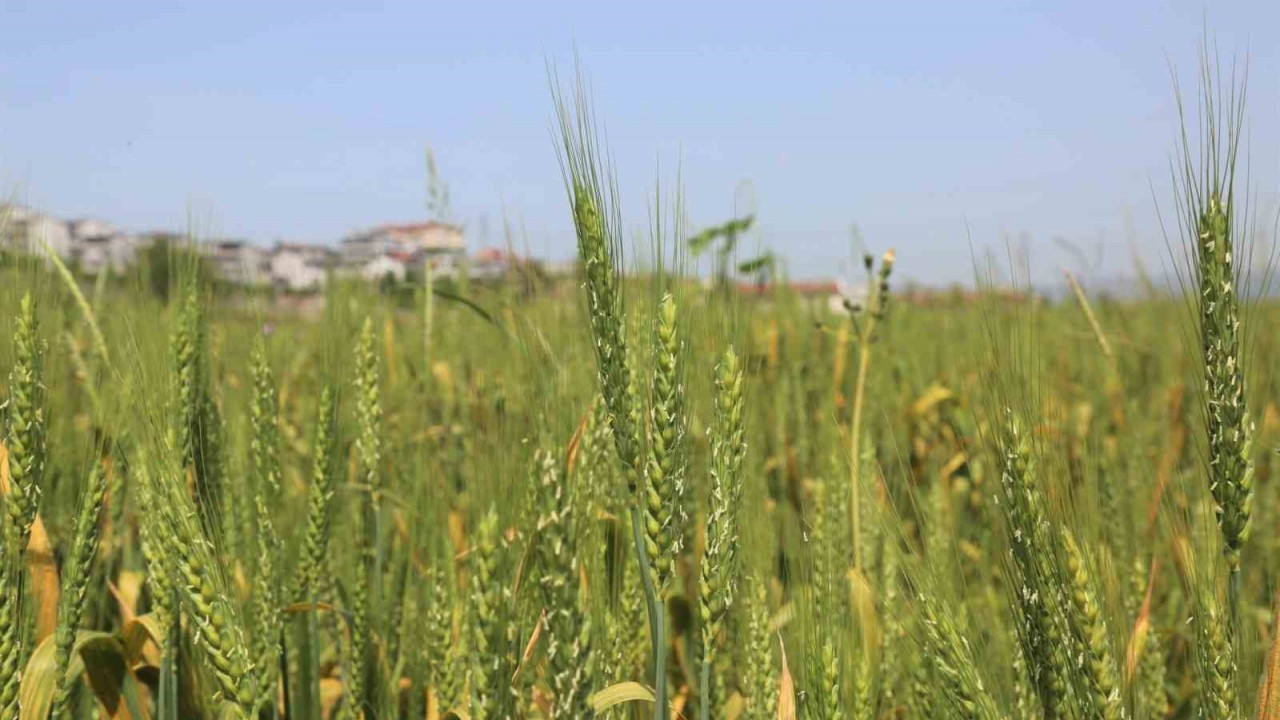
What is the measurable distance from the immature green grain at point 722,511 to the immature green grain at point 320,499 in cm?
71

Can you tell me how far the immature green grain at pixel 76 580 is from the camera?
1158mm

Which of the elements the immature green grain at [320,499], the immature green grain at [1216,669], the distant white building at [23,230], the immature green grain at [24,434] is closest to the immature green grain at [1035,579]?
the immature green grain at [1216,669]

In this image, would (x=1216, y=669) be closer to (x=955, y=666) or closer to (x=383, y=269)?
(x=955, y=666)

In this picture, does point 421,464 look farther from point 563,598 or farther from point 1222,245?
point 1222,245

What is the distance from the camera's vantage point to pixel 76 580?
3.83 feet

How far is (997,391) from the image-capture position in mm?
1171

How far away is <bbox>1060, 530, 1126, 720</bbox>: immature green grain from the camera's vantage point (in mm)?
1000

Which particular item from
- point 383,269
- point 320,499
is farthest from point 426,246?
point 320,499

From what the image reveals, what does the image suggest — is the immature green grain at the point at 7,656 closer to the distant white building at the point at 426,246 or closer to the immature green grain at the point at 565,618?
the immature green grain at the point at 565,618

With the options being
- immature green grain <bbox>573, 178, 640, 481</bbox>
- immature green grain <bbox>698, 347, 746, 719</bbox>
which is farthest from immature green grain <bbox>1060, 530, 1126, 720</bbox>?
immature green grain <bbox>573, 178, 640, 481</bbox>

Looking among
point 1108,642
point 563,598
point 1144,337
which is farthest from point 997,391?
point 1144,337

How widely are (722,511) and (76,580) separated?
2.46ft

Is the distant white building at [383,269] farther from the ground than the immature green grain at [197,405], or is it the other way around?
the distant white building at [383,269]

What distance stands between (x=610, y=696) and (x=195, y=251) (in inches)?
48.2
